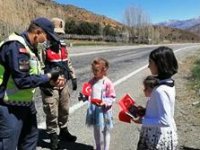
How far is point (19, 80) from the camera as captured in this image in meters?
4.67

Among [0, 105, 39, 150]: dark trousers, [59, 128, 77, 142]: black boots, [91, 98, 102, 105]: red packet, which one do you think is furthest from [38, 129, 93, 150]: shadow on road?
[0, 105, 39, 150]: dark trousers

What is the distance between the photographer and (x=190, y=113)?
32.4 feet

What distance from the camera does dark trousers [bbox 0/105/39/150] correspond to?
474 centimetres

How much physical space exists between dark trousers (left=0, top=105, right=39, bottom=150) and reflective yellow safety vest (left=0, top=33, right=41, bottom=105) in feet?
0.23

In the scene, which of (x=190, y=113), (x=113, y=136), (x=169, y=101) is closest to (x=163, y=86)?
(x=169, y=101)

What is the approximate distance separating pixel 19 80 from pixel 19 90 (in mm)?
156

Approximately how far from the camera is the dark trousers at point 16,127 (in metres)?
4.74

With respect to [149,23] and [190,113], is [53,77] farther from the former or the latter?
[149,23]

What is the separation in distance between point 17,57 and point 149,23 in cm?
13599

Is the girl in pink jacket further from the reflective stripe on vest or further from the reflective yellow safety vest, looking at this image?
the reflective yellow safety vest

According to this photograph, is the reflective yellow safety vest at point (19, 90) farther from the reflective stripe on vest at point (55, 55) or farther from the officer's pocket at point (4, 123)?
the reflective stripe on vest at point (55, 55)

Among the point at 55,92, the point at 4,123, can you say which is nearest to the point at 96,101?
the point at 55,92

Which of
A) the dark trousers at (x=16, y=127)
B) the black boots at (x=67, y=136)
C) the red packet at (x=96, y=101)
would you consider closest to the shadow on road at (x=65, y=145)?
the black boots at (x=67, y=136)

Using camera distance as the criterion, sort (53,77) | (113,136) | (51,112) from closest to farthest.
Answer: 1. (53,77)
2. (51,112)
3. (113,136)
